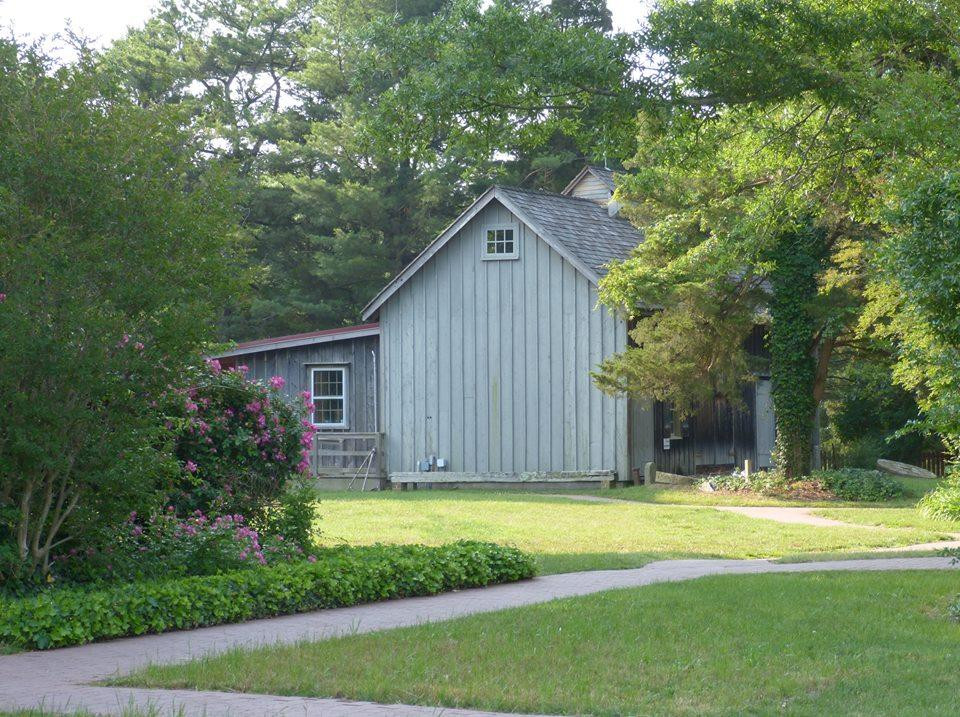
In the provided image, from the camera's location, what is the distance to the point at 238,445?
1370 centimetres

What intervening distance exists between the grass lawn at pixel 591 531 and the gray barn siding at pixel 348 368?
7000 millimetres

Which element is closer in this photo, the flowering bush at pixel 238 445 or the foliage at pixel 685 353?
the flowering bush at pixel 238 445

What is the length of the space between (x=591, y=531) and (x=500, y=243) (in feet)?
37.6

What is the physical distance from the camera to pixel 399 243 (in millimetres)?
44906

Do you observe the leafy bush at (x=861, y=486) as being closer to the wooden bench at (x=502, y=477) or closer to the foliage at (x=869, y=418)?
the wooden bench at (x=502, y=477)

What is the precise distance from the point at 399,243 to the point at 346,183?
9.49 feet

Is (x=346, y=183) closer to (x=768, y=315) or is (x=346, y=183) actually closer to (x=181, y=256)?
(x=768, y=315)

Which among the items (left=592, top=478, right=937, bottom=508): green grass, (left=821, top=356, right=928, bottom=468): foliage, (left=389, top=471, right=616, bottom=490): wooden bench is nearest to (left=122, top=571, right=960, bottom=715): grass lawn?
(left=592, top=478, right=937, bottom=508): green grass

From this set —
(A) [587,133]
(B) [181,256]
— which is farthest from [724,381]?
(B) [181,256]

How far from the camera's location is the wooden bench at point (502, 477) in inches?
1081

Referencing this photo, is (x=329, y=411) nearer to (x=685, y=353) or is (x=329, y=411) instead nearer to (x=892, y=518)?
(x=685, y=353)

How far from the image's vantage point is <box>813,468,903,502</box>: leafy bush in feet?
78.4

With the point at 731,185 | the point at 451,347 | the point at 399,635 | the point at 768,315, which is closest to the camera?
the point at 399,635

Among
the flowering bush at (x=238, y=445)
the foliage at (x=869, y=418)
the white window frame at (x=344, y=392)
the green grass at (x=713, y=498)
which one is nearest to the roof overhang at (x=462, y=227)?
the white window frame at (x=344, y=392)
